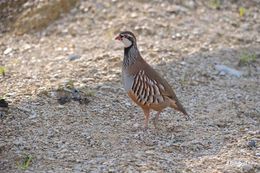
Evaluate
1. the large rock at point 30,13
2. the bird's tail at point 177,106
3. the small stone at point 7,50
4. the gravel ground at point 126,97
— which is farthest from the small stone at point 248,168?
the large rock at point 30,13

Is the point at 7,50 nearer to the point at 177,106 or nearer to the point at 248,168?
the point at 177,106

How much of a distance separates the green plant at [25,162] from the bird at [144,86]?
1150mm

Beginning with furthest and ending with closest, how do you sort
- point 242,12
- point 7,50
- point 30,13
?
1. point 242,12
2. point 30,13
3. point 7,50

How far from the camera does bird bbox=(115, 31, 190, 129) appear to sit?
5500mm

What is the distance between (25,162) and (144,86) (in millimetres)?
1336

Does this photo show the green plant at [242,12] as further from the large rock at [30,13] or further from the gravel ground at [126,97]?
the large rock at [30,13]

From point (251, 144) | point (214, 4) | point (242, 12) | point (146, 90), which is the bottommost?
point (251, 144)

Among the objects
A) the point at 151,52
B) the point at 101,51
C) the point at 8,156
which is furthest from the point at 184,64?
the point at 8,156

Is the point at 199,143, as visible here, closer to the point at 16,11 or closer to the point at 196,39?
the point at 196,39

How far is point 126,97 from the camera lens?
Result: 641 cm

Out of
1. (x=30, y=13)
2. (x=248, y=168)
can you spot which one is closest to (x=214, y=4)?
(x=30, y=13)

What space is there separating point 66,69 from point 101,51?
0.72 m

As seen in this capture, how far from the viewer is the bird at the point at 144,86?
217 inches

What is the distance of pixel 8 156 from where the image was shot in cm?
496
